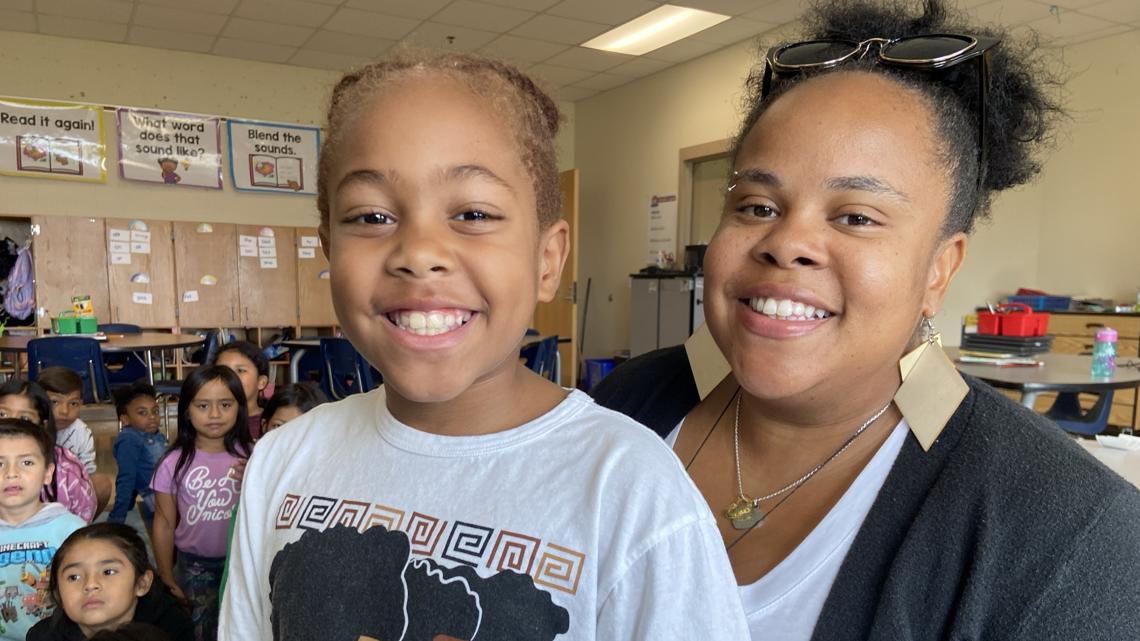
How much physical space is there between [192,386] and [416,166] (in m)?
2.10

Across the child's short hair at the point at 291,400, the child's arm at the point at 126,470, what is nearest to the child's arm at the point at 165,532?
the child's short hair at the point at 291,400

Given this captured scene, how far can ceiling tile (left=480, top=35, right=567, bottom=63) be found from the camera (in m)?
5.90

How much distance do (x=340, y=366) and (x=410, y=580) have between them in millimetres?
3887

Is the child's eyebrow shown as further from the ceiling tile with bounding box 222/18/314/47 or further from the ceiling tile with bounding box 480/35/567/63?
the ceiling tile with bounding box 222/18/314/47

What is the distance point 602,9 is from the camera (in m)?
5.17

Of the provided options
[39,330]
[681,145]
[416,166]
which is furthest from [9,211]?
[416,166]

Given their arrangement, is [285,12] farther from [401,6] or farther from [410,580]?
[410,580]

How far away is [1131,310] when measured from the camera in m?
4.91

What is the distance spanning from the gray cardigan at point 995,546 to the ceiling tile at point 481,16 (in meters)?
4.99

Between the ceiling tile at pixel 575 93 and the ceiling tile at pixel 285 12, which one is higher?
the ceiling tile at pixel 575 93

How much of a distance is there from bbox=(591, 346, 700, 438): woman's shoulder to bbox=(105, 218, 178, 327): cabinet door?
620cm

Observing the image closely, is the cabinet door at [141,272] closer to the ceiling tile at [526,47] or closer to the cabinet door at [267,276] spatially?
the cabinet door at [267,276]

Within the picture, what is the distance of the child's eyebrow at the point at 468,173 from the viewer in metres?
0.68

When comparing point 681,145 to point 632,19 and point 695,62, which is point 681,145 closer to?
point 695,62
